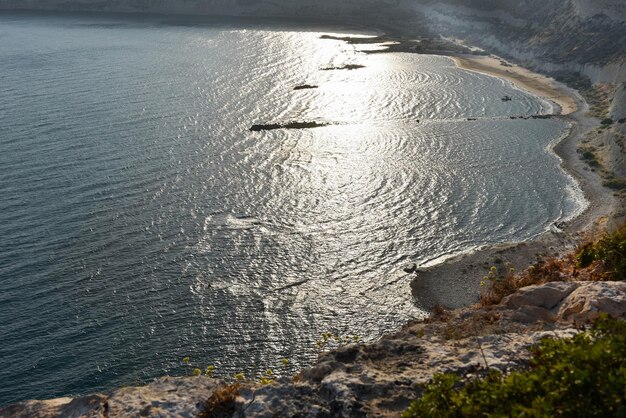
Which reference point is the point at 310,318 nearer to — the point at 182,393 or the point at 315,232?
the point at 315,232

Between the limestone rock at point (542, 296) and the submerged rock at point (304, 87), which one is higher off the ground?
the limestone rock at point (542, 296)

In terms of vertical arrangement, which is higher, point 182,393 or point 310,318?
point 182,393

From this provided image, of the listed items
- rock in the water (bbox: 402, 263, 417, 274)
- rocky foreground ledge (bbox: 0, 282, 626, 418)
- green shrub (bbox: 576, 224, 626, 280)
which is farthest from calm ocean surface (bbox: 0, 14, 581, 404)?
green shrub (bbox: 576, 224, 626, 280)

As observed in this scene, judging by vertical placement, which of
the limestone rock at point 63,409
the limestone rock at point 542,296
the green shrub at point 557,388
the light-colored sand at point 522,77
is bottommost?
the light-colored sand at point 522,77

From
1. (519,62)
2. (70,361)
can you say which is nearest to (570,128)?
(519,62)

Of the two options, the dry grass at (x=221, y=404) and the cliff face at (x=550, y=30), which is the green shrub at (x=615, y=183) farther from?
the dry grass at (x=221, y=404)

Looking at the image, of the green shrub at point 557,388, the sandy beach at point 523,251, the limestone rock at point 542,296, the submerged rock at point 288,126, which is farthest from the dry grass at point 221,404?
the submerged rock at point 288,126

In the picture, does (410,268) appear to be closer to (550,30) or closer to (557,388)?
(557,388)
